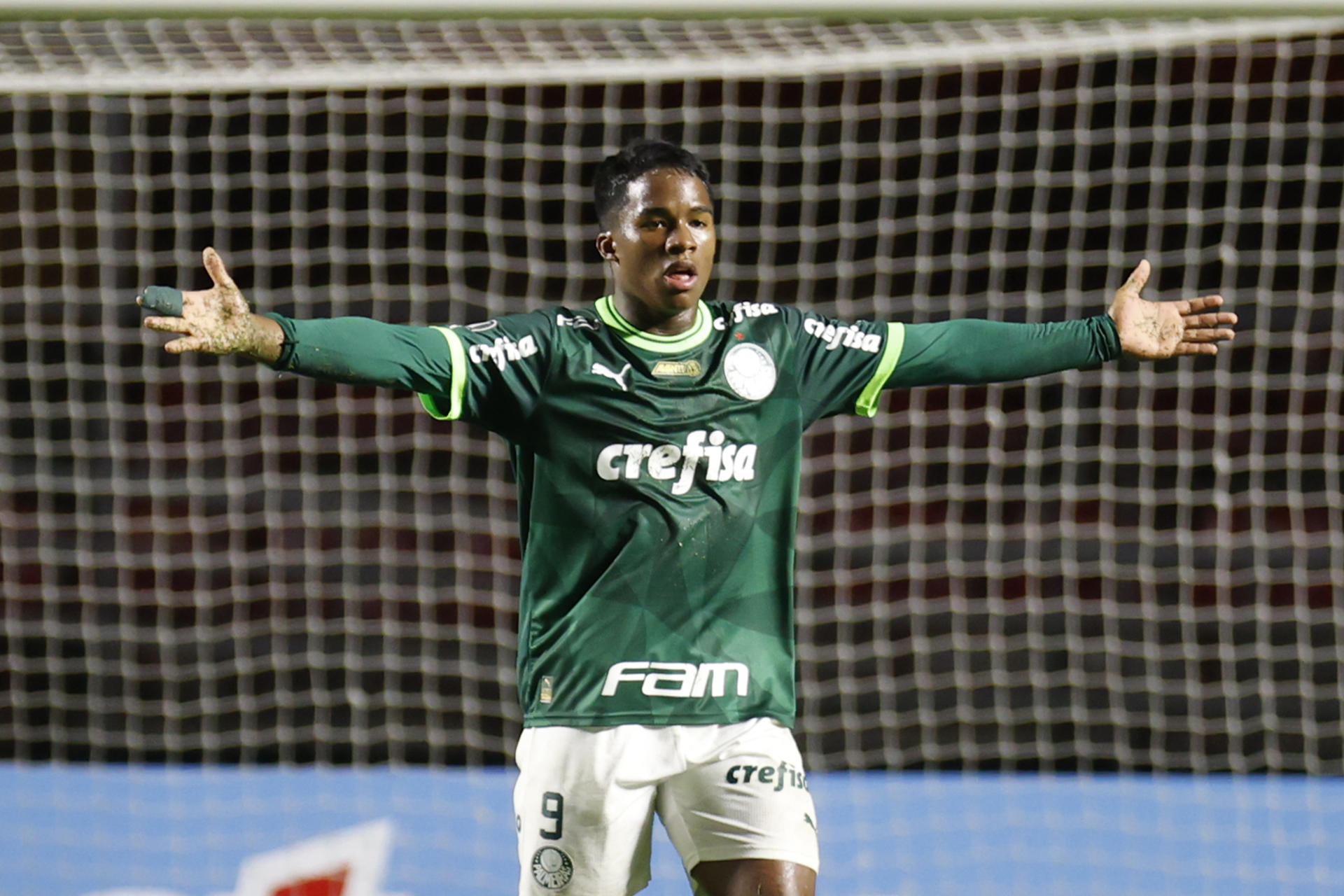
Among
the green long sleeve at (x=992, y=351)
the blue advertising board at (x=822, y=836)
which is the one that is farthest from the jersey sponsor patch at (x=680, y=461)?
the blue advertising board at (x=822, y=836)

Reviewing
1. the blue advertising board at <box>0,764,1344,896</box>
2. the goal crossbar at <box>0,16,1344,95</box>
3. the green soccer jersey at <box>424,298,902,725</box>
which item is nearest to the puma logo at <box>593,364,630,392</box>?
the green soccer jersey at <box>424,298,902,725</box>

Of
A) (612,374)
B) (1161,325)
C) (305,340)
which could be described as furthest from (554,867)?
(1161,325)

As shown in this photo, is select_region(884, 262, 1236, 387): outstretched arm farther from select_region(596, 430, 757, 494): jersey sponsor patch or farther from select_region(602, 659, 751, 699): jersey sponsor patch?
select_region(602, 659, 751, 699): jersey sponsor patch

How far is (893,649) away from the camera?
645 centimetres

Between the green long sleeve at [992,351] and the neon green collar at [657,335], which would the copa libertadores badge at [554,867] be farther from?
the green long sleeve at [992,351]

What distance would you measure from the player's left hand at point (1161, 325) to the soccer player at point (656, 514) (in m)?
0.14

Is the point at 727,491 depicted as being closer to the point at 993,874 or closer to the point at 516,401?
the point at 516,401

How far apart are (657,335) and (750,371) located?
0.17 meters

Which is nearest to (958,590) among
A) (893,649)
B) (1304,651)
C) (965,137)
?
(893,649)

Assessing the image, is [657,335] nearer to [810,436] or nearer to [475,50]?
[475,50]

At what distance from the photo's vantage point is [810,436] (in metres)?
6.76

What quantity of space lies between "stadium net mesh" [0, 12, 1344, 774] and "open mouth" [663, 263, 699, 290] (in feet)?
10.0

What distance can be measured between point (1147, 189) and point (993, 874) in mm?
4025

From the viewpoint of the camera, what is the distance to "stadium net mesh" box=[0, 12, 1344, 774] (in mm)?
6062
